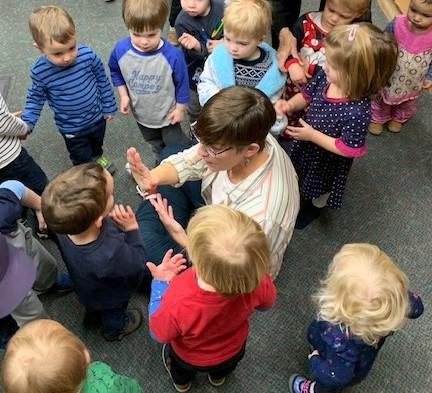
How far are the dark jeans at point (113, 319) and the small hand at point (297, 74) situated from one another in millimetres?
1207

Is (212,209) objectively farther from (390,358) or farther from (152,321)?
(390,358)

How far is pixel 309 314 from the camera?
2.04 meters

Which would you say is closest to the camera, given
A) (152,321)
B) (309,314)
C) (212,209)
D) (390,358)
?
(212,209)

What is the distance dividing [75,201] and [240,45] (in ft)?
3.23

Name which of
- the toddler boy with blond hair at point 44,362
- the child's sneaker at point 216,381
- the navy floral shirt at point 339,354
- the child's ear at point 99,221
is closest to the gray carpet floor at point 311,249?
the child's sneaker at point 216,381

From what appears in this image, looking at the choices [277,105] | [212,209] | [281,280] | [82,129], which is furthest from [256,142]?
[82,129]

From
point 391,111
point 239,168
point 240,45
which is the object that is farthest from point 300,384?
point 391,111

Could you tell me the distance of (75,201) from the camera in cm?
142

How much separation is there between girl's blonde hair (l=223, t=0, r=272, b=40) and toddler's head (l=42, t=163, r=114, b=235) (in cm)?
86

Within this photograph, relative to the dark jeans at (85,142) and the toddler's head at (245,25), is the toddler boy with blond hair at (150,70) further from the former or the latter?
the toddler's head at (245,25)

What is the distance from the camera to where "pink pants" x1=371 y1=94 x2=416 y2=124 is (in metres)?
2.72

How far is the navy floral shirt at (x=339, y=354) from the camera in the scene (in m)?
1.40

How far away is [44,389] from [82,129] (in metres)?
1.43

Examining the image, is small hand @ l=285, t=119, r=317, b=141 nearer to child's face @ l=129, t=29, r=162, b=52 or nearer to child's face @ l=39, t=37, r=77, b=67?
child's face @ l=129, t=29, r=162, b=52
